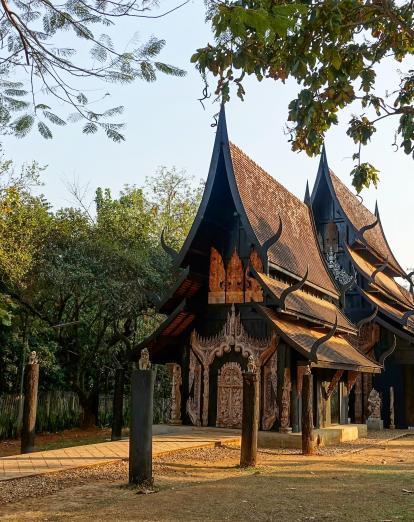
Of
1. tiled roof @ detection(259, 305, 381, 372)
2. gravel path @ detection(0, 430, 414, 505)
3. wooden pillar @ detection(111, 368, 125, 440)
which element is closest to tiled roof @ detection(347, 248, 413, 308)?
tiled roof @ detection(259, 305, 381, 372)

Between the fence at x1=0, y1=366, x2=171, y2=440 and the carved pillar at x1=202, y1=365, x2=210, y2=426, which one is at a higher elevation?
the carved pillar at x1=202, y1=365, x2=210, y2=426

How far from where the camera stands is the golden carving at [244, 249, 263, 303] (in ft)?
42.7

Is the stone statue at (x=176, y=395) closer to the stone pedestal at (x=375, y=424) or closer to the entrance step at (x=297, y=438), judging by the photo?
the entrance step at (x=297, y=438)

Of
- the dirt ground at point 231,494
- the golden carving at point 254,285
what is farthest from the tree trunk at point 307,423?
the golden carving at point 254,285

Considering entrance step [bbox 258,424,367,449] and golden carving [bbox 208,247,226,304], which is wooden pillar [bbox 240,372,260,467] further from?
golden carving [bbox 208,247,226,304]

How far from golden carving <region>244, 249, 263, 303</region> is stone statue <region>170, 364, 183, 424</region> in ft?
7.76

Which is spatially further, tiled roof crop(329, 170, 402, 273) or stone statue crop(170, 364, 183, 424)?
tiled roof crop(329, 170, 402, 273)

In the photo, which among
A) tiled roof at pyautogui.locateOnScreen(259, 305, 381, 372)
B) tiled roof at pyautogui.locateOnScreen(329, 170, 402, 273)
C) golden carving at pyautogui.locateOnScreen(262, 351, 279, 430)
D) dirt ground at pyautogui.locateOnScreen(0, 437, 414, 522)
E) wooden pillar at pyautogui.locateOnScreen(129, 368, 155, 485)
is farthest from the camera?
tiled roof at pyautogui.locateOnScreen(329, 170, 402, 273)

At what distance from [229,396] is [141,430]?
5.87 m

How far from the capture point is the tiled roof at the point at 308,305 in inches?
499

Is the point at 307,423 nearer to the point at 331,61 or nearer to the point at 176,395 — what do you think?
the point at 176,395

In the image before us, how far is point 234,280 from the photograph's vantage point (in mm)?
13484

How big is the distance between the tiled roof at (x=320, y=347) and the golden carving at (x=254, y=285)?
443 mm

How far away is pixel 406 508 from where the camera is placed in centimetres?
599
